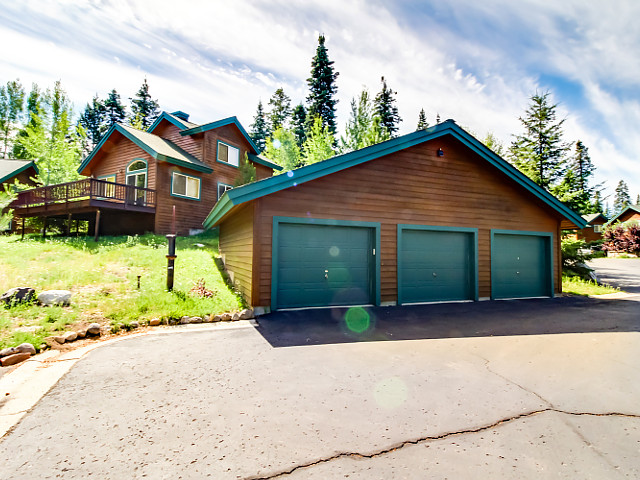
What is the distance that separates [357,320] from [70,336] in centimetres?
533

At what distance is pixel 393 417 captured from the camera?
2.70 meters

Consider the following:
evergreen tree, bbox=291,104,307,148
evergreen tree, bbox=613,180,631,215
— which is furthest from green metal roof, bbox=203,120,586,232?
evergreen tree, bbox=613,180,631,215

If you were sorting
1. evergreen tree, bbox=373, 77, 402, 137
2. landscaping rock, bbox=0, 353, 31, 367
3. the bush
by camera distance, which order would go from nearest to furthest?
landscaping rock, bbox=0, 353, 31, 367 < the bush < evergreen tree, bbox=373, 77, 402, 137

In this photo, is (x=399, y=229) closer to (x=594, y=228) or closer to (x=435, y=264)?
(x=435, y=264)

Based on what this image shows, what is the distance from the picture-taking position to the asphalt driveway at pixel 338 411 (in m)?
2.09

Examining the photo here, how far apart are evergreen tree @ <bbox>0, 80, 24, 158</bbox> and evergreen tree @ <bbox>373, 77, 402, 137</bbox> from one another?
134ft

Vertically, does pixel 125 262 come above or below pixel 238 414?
above

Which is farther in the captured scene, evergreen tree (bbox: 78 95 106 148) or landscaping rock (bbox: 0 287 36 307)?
evergreen tree (bbox: 78 95 106 148)

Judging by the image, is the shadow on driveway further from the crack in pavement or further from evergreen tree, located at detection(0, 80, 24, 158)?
evergreen tree, located at detection(0, 80, 24, 158)

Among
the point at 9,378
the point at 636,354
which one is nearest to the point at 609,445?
the point at 636,354

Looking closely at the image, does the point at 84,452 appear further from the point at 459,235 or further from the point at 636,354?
the point at 459,235

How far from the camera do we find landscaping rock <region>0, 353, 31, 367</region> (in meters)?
3.93

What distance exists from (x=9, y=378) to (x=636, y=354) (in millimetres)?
8571

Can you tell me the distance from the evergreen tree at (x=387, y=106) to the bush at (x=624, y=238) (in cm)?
2526
